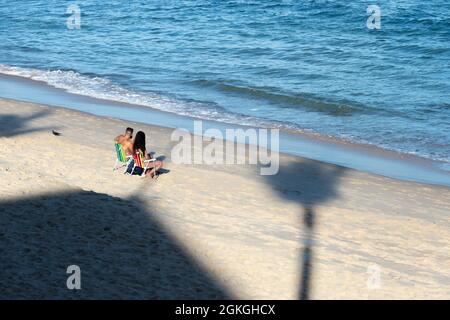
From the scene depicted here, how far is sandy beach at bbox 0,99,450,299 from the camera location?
8.53 meters

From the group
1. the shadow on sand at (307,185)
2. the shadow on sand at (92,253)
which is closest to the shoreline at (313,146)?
the shadow on sand at (307,185)

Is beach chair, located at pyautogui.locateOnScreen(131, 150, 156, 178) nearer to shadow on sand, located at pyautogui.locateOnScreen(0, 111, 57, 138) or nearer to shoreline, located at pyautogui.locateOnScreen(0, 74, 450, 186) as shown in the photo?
shadow on sand, located at pyautogui.locateOnScreen(0, 111, 57, 138)

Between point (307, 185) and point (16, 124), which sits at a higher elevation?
point (16, 124)

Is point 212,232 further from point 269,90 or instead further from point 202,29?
point 202,29

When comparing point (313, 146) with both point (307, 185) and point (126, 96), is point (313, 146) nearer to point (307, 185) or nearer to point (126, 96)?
point (307, 185)

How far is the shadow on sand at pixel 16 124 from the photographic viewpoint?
1570cm

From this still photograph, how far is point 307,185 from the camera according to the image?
549 inches

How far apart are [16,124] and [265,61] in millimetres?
12554

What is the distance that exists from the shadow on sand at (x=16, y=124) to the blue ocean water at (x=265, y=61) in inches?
161

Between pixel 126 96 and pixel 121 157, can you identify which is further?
pixel 126 96

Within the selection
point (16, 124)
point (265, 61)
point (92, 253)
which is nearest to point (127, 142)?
point (16, 124)

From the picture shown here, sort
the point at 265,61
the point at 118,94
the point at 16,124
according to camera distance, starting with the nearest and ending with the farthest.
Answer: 1. the point at 16,124
2. the point at 118,94
3. the point at 265,61

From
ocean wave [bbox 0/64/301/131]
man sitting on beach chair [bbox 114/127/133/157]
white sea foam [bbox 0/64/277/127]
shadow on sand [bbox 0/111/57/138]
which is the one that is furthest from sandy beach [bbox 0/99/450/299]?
white sea foam [bbox 0/64/277/127]

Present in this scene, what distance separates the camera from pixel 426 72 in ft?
84.2
